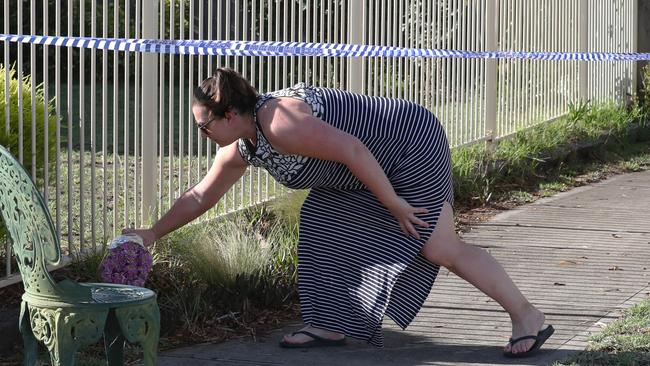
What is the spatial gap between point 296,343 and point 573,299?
A: 174 cm

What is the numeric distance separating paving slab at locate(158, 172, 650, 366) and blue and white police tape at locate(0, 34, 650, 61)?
1387 mm

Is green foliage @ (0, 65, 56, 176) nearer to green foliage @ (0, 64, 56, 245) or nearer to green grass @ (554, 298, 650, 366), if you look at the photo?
green foliage @ (0, 64, 56, 245)

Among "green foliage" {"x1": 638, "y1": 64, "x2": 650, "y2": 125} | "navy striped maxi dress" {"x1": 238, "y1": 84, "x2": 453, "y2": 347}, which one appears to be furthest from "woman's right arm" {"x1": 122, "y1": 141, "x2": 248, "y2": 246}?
"green foliage" {"x1": 638, "y1": 64, "x2": 650, "y2": 125}

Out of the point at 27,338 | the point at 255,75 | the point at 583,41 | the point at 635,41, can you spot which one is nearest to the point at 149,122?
the point at 255,75

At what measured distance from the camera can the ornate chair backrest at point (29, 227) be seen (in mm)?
3865

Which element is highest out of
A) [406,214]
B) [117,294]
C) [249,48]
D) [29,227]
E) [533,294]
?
[249,48]

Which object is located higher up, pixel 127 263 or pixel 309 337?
pixel 127 263

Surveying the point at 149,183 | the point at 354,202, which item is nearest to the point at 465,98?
the point at 149,183

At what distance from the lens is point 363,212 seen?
17.4ft

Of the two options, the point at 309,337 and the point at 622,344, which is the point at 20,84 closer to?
the point at 309,337

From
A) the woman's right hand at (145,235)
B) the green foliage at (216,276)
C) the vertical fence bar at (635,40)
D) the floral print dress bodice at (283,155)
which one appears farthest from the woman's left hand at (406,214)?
the vertical fence bar at (635,40)

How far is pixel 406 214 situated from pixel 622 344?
115 centimetres

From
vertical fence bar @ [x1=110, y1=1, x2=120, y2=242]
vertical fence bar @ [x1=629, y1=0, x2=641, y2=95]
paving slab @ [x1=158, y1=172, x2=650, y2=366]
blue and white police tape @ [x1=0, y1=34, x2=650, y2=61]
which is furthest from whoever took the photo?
vertical fence bar @ [x1=629, y1=0, x2=641, y2=95]

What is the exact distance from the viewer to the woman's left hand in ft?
16.6
